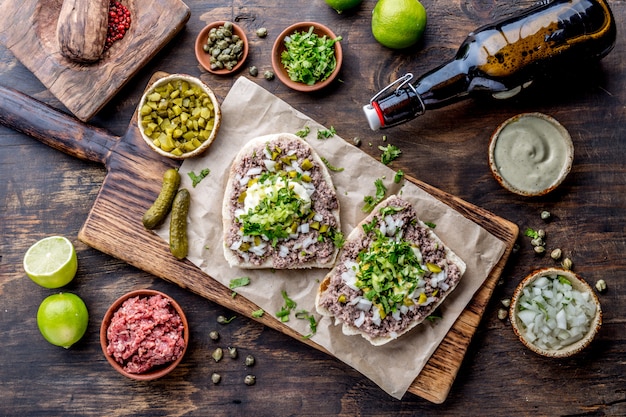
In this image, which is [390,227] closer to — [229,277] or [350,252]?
[350,252]

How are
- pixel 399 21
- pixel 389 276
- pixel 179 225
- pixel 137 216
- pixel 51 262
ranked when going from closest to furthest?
pixel 389 276, pixel 399 21, pixel 179 225, pixel 51 262, pixel 137 216

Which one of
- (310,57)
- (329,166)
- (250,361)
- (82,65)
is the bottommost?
(250,361)

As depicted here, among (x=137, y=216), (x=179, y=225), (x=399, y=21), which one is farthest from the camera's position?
(x=137, y=216)

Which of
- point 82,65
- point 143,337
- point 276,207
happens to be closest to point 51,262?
point 143,337

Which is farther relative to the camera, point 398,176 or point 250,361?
point 250,361

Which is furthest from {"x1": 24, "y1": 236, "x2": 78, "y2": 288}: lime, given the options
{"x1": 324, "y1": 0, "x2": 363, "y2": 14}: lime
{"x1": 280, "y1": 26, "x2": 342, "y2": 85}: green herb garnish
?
{"x1": 324, "y1": 0, "x2": 363, "y2": 14}: lime

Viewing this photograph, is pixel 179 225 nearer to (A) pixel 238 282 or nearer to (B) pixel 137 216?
(B) pixel 137 216
